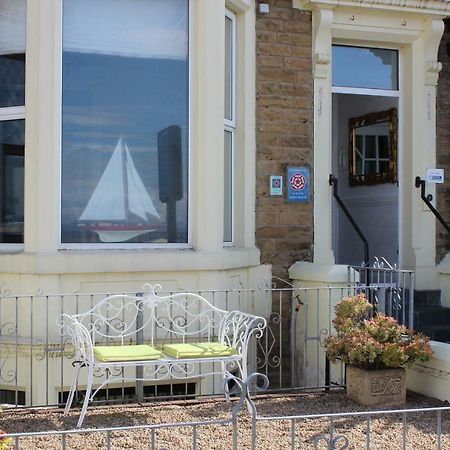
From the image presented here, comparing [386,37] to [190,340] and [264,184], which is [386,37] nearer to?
[264,184]

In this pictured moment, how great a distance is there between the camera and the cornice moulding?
26.2 ft

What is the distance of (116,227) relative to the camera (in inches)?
266

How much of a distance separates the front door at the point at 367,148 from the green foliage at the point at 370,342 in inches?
122

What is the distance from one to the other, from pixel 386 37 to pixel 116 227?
387 cm

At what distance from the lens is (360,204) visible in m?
10.3

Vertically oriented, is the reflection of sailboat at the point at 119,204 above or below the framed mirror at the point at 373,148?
below

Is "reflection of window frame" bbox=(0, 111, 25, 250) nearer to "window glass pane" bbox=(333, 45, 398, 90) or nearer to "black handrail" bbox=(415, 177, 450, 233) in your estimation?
"window glass pane" bbox=(333, 45, 398, 90)

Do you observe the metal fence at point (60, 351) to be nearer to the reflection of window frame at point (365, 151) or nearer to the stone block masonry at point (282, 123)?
the stone block masonry at point (282, 123)

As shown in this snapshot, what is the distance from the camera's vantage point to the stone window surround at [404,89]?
809 cm

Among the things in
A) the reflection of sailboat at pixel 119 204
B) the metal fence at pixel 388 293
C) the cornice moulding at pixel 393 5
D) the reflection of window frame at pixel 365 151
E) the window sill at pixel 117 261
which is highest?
the cornice moulding at pixel 393 5

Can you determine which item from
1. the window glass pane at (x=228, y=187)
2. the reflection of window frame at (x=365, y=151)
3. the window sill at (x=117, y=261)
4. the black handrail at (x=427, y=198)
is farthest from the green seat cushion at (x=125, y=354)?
the reflection of window frame at (x=365, y=151)

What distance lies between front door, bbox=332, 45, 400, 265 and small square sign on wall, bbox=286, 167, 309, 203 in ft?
3.91

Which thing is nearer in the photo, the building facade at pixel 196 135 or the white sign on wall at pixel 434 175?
the building facade at pixel 196 135

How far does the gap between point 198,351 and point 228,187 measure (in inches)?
104
